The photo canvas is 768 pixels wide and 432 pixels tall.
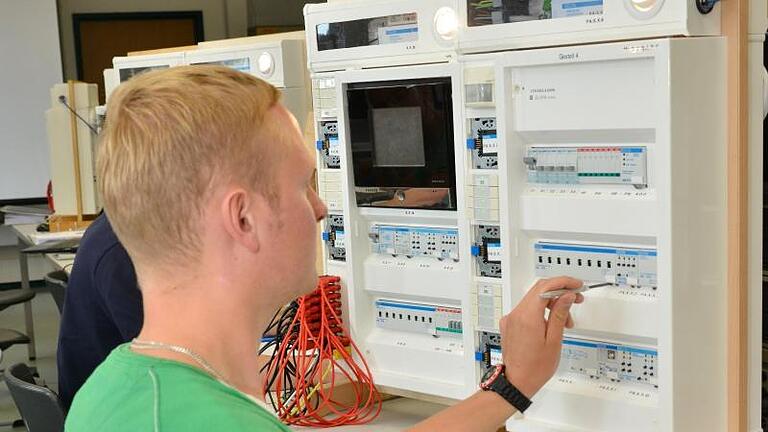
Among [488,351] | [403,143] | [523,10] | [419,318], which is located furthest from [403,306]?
[523,10]

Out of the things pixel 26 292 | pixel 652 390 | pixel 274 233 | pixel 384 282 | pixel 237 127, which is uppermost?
pixel 237 127

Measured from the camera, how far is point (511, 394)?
165cm

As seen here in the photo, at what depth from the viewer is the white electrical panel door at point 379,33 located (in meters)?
2.11

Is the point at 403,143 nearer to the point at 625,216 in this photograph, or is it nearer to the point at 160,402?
the point at 625,216

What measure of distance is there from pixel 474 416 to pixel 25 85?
820 cm

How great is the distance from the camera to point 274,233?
103 cm

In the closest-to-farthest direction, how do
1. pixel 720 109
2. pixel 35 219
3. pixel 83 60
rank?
pixel 720 109
pixel 35 219
pixel 83 60

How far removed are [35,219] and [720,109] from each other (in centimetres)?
583

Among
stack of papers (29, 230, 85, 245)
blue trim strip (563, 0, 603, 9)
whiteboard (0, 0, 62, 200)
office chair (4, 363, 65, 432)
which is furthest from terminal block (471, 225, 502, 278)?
whiteboard (0, 0, 62, 200)

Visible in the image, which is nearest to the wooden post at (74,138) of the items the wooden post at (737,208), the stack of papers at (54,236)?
the stack of papers at (54,236)

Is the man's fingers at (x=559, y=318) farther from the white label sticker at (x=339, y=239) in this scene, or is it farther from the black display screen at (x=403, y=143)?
the white label sticker at (x=339, y=239)

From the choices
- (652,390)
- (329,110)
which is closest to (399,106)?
(329,110)

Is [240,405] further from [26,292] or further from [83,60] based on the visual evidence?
[83,60]

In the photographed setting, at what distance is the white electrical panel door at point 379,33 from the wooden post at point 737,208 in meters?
0.58
